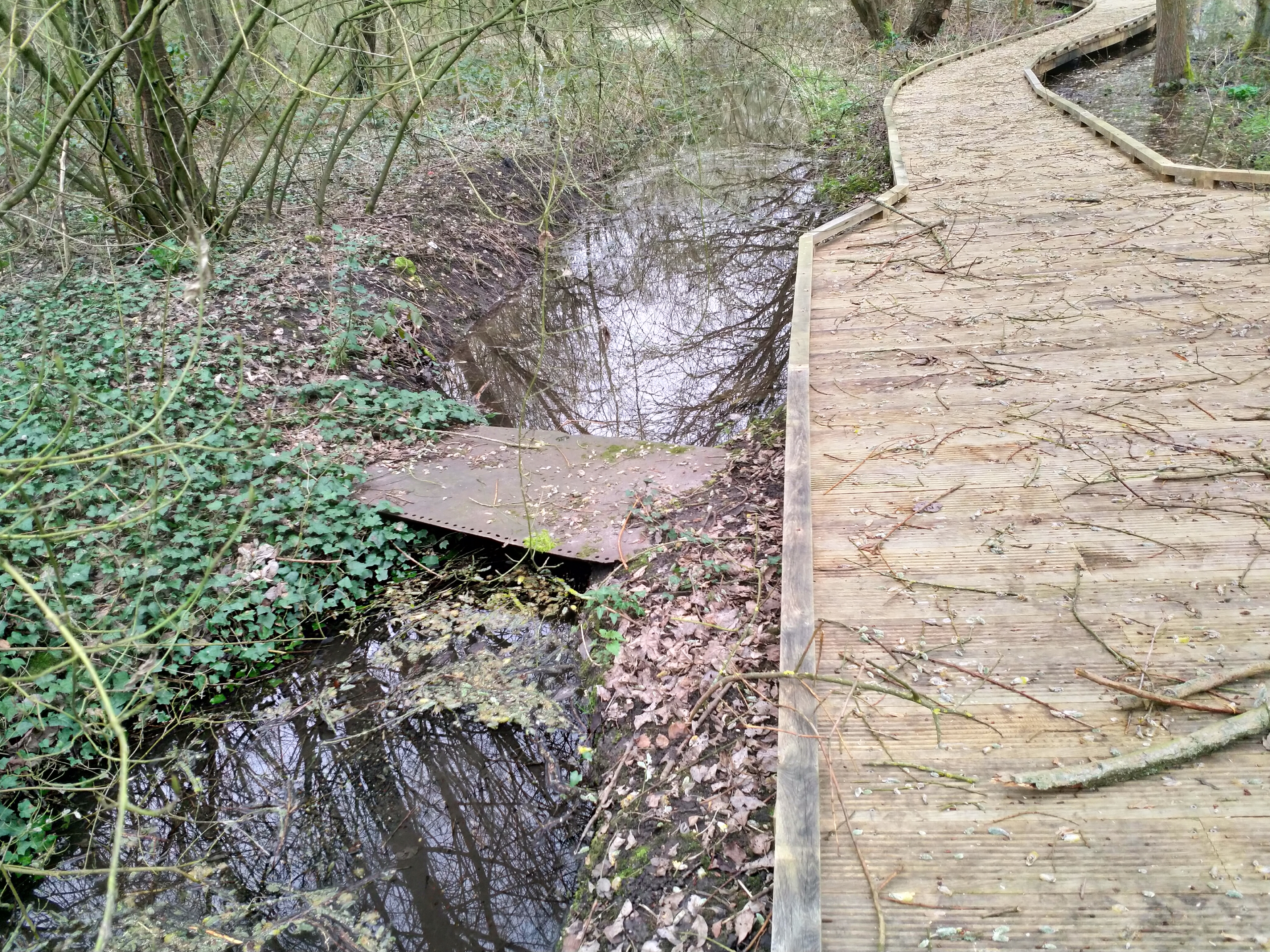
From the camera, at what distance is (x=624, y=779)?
3.38 metres

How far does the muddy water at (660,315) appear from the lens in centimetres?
734

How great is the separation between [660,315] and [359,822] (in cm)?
668

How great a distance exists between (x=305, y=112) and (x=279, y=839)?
11716 millimetres

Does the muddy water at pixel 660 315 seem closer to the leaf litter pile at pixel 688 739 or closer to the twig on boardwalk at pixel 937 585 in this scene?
the leaf litter pile at pixel 688 739

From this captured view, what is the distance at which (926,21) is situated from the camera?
64.7 ft

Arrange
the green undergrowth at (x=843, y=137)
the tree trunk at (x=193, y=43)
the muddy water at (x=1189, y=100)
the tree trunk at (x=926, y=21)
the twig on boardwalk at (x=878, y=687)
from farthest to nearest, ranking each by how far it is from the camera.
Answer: the tree trunk at (x=926, y=21)
the green undergrowth at (x=843, y=137)
the muddy water at (x=1189, y=100)
the tree trunk at (x=193, y=43)
the twig on boardwalk at (x=878, y=687)

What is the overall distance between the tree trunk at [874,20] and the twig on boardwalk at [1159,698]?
70.9 ft

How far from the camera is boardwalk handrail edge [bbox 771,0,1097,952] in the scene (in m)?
2.09

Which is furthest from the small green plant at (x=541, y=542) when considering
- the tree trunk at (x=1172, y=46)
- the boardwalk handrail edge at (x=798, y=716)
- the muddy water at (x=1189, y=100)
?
the tree trunk at (x=1172, y=46)

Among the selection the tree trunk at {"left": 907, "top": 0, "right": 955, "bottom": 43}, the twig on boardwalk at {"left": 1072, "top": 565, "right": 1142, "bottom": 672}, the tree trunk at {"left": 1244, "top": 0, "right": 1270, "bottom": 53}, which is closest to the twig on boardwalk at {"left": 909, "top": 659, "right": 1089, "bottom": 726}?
the twig on boardwalk at {"left": 1072, "top": 565, "right": 1142, "bottom": 672}

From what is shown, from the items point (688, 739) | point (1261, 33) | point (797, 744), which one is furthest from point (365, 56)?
point (1261, 33)

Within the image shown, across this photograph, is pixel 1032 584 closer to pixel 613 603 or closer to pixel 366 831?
pixel 613 603

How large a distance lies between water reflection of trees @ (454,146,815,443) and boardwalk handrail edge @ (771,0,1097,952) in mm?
1916

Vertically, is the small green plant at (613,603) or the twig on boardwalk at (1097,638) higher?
the twig on boardwalk at (1097,638)
